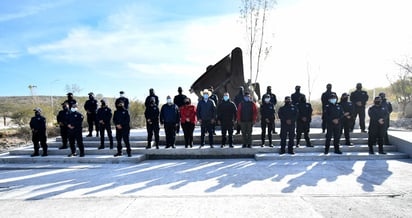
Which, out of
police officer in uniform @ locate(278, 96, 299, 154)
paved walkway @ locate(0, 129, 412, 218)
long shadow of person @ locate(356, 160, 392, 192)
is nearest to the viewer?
paved walkway @ locate(0, 129, 412, 218)

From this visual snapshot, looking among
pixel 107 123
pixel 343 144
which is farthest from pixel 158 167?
pixel 343 144

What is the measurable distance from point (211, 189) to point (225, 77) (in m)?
8.24

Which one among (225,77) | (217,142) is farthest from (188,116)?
(225,77)

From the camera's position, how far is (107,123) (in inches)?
367

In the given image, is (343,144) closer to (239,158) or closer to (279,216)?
(239,158)

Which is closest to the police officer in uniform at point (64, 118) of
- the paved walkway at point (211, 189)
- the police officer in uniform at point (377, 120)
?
the paved walkway at point (211, 189)

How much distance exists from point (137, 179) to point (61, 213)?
214cm

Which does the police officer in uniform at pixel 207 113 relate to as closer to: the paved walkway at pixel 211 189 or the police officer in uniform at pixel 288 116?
the paved walkway at pixel 211 189

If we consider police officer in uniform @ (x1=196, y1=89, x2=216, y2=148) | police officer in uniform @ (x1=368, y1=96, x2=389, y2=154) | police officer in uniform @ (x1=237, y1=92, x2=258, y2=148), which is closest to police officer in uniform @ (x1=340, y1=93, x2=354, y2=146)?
police officer in uniform @ (x1=368, y1=96, x2=389, y2=154)

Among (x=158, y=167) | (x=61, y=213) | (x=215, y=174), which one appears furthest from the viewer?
(x=158, y=167)

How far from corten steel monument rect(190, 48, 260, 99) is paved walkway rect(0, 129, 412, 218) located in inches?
206

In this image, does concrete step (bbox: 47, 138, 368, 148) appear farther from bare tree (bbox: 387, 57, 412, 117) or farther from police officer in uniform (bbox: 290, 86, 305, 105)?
bare tree (bbox: 387, 57, 412, 117)

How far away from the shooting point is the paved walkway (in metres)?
4.61

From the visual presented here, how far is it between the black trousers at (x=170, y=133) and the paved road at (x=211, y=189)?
4.19 feet
